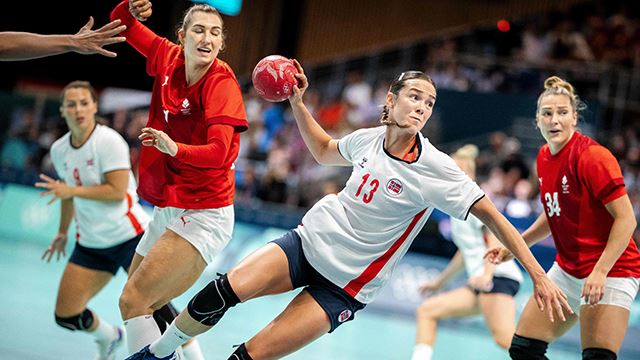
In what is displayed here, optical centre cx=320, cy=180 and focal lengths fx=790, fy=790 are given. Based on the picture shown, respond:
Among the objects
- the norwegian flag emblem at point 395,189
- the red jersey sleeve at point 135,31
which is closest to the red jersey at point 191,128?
the red jersey sleeve at point 135,31

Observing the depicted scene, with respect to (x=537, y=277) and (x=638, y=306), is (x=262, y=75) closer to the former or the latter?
(x=537, y=277)

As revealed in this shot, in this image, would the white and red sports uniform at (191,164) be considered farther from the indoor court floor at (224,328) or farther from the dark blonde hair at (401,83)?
the indoor court floor at (224,328)

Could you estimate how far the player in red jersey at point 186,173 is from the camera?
420 cm

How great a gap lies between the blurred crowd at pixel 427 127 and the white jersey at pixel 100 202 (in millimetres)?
6110

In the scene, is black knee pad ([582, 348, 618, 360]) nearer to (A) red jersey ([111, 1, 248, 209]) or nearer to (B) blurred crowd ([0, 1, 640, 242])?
(A) red jersey ([111, 1, 248, 209])

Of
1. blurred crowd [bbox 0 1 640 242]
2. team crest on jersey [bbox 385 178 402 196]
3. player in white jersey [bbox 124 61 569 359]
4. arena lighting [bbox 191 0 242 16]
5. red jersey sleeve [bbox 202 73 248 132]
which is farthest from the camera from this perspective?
arena lighting [bbox 191 0 242 16]

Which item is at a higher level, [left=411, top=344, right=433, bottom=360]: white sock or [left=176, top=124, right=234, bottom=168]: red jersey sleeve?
[left=176, top=124, right=234, bottom=168]: red jersey sleeve

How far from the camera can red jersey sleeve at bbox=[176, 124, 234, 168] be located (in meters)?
3.97

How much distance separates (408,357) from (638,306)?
346 cm

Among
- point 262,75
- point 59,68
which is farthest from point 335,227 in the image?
point 59,68

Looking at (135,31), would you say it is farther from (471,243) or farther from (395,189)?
(471,243)

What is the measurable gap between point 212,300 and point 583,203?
2192 mm

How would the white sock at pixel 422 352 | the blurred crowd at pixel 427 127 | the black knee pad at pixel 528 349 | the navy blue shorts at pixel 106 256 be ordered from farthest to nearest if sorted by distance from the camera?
1. the blurred crowd at pixel 427 127
2. the white sock at pixel 422 352
3. the navy blue shorts at pixel 106 256
4. the black knee pad at pixel 528 349

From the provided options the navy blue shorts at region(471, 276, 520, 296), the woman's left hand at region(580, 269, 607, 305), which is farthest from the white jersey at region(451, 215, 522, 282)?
the woman's left hand at region(580, 269, 607, 305)
